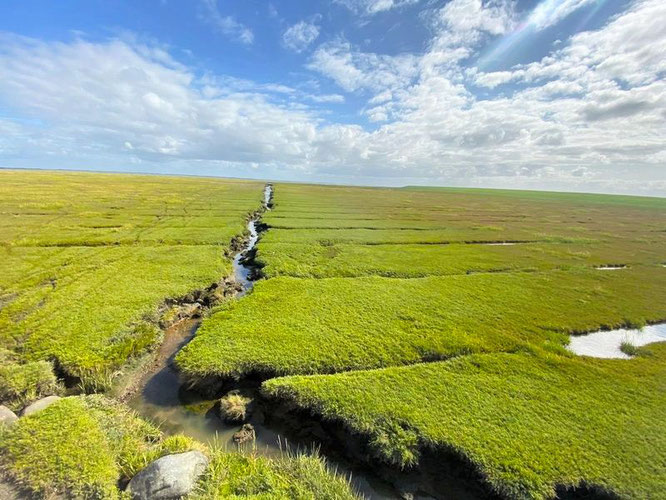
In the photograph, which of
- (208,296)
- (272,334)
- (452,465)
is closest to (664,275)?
(452,465)

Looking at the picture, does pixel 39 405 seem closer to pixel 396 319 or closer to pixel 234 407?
pixel 234 407

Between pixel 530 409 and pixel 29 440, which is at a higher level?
pixel 29 440

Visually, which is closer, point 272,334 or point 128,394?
point 128,394

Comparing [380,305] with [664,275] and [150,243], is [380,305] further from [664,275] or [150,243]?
[664,275]

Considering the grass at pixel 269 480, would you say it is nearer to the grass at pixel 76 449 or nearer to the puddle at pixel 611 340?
the grass at pixel 76 449

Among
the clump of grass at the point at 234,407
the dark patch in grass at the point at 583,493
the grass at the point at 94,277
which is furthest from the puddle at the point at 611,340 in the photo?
the grass at the point at 94,277

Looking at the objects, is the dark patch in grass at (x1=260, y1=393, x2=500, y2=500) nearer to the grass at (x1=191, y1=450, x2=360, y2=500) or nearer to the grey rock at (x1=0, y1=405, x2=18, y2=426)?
the grass at (x1=191, y1=450, x2=360, y2=500)

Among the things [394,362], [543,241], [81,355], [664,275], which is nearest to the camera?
[81,355]
